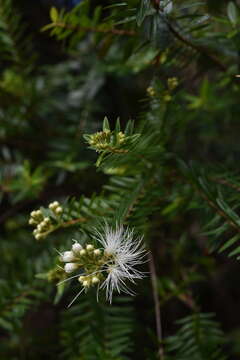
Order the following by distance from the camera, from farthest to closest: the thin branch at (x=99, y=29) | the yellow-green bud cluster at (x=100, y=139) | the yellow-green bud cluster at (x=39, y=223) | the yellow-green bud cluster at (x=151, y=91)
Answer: the thin branch at (x=99, y=29) < the yellow-green bud cluster at (x=151, y=91) < the yellow-green bud cluster at (x=39, y=223) < the yellow-green bud cluster at (x=100, y=139)

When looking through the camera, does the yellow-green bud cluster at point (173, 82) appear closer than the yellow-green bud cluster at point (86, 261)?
No

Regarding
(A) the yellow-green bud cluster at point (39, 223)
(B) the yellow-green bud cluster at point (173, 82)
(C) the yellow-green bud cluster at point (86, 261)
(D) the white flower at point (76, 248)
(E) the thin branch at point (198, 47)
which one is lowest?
(C) the yellow-green bud cluster at point (86, 261)

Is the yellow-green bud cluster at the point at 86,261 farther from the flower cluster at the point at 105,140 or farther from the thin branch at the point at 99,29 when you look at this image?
the thin branch at the point at 99,29

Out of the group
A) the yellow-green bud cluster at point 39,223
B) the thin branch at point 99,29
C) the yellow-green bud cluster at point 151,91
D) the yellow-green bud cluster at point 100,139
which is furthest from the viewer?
the thin branch at point 99,29

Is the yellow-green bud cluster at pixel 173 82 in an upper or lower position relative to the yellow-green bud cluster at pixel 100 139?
upper

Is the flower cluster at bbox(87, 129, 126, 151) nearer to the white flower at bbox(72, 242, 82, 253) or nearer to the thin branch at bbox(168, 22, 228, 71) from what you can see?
the white flower at bbox(72, 242, 82, 253)

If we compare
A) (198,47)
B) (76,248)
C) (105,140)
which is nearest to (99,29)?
(198,47)

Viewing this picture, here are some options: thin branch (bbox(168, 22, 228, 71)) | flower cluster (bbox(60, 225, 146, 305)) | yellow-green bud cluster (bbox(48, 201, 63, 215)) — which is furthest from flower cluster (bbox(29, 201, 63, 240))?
thin branch (bbox(168, 22, 228, 71))

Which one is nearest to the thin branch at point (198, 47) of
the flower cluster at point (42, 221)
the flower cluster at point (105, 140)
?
the flower cluster at point (105, 140)

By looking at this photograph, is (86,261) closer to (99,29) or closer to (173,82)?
(173,82)
